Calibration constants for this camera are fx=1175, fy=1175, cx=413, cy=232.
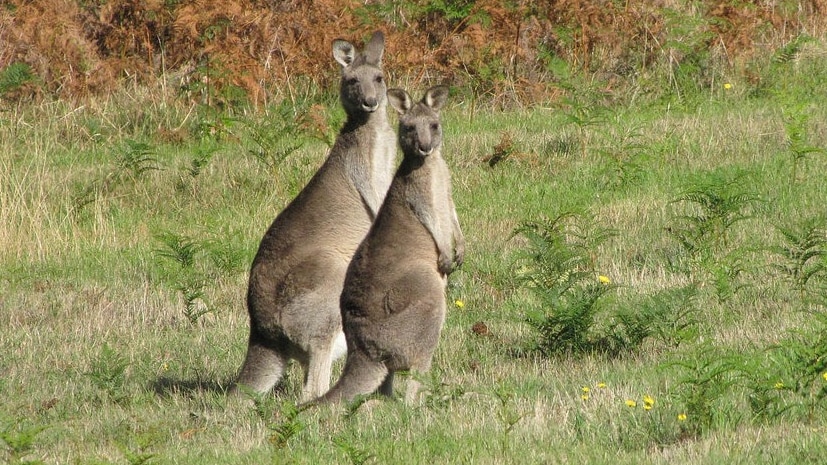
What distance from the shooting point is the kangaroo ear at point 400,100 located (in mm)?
7020

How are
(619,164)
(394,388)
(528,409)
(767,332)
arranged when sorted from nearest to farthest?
(528,409), (394,388), (767,332), (619,164)

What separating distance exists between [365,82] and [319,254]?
1658mm

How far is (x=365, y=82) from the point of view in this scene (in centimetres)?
809

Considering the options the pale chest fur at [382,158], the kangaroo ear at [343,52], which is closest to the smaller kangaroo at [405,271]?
the pale chest fur at [382,158]

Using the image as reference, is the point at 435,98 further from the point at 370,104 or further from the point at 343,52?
the point at 343,52

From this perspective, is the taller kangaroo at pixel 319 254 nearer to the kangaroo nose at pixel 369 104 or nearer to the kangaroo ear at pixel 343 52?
the kangaroo nose at pixel 369 104

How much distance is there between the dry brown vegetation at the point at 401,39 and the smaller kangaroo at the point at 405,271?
6934mm

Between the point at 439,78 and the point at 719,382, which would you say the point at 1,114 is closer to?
the point at 439,78

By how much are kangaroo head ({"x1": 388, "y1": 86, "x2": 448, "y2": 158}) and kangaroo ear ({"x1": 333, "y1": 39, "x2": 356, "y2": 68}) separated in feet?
5.17

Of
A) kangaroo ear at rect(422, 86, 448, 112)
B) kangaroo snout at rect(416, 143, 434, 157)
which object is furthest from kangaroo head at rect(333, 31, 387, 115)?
kangaroo snout at rect(416, 143, 434, 157)

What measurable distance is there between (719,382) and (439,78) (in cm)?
893

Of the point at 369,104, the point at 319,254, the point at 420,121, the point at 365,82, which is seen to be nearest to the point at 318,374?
the point at 319,254

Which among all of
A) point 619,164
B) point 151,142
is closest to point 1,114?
point 151,142

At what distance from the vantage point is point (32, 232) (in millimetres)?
10906
